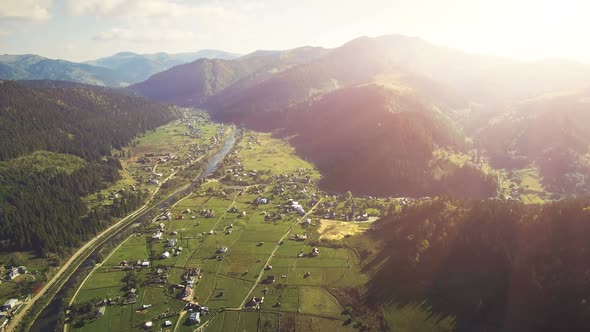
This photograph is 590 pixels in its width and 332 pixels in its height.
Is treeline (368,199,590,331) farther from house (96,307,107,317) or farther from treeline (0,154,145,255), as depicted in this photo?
treeline (0,154,145,255)

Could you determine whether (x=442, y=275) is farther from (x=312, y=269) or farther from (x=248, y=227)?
(x=248, y=227)

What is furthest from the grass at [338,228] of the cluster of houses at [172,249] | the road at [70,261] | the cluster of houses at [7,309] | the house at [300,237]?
the cluster of houses at [7,309]

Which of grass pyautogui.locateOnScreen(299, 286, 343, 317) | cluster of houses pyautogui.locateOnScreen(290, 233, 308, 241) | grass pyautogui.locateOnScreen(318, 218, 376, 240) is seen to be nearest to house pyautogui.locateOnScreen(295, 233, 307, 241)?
cluster of houses pyautogui.locateOnScreen(290, 233, 308, 241)

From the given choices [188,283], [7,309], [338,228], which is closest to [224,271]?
[188,283]

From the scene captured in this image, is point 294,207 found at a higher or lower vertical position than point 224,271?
higher

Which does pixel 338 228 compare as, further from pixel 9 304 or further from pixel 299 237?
pixel 9 304

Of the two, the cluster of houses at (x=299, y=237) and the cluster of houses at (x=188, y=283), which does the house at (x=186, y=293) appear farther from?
the cluster of houses at (x=299, y=237)

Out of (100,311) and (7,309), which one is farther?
(7,309)

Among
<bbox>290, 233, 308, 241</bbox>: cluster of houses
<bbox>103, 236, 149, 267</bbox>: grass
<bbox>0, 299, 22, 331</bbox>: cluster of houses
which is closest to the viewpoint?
<bbox>0, 299, 22, 331</bbox>: cluster of houses

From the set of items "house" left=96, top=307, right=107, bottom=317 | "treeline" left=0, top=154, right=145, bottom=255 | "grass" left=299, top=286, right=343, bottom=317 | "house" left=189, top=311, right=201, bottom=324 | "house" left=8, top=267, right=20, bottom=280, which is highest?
"treeline" left=0, top=154, right=145, bottom=255
